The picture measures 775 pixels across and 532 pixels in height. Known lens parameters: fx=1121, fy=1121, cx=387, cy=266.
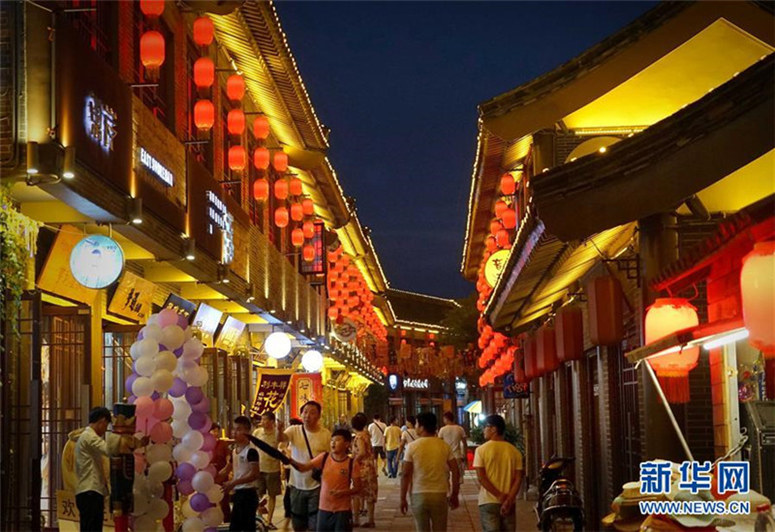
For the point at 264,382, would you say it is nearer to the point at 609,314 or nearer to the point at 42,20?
the point at 609,314

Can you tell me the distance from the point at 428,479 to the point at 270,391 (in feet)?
39.1

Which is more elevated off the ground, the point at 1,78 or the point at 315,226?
the point at 315,226

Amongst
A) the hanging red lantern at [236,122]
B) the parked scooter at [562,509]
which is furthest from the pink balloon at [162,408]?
the hanging red lantern at [236,122]

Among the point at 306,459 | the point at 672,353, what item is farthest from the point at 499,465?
the point at 306,459

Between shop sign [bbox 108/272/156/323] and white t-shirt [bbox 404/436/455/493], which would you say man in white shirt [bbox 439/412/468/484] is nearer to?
shop sign [bbox 108/272/156/323]

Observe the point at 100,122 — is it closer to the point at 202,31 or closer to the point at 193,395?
the point at 193,395

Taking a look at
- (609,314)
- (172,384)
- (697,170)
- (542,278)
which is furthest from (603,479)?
(697,170)

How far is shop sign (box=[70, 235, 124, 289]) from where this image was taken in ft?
40.4

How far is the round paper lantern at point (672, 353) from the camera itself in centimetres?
976

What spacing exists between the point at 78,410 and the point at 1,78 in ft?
17.8

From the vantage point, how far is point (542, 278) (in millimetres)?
17328

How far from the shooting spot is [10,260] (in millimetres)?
10695

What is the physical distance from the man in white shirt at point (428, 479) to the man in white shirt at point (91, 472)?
3248mm

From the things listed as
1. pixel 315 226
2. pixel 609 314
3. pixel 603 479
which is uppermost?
pixel 315 226
